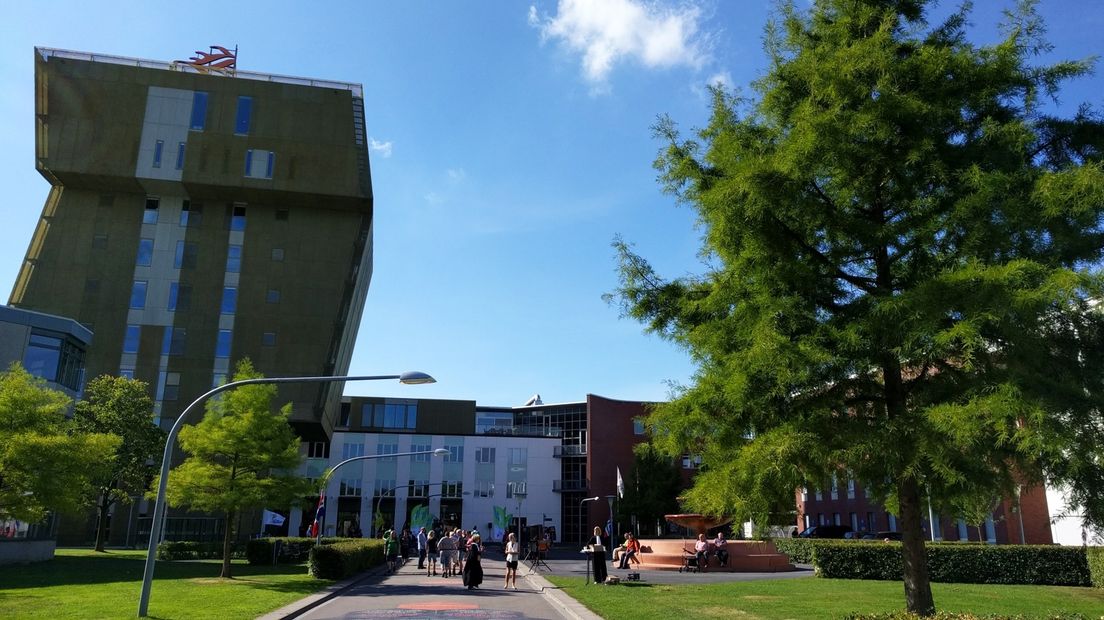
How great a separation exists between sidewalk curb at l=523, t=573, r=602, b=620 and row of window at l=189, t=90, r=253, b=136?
46.2 m

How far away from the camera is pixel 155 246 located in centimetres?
5875

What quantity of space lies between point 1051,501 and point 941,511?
76.4 feet

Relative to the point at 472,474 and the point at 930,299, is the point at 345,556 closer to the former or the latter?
the point at 930,299

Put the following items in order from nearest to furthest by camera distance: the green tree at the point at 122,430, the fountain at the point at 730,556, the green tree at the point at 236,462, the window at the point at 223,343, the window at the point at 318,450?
the green tree at the point at 236,462 < the fountain at the point at 730,556 < the green tree at the point at 122,430 < the window at the point at 223,343 < the window at the point at 318,450

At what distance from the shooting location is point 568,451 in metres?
83.9

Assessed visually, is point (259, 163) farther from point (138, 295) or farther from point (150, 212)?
point (138, 295)

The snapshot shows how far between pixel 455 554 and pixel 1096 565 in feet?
69.4

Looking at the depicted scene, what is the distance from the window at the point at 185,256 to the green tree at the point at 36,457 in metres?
38.9

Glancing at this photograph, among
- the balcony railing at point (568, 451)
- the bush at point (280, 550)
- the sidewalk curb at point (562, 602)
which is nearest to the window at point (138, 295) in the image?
the bush at point (280, 550)

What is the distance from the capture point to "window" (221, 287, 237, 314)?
2276 inches

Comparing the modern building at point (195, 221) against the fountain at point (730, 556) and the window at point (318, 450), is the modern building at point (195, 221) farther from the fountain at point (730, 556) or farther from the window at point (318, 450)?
the fountain at point (730, 556)

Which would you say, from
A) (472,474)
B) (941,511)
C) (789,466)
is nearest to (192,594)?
(789,466)

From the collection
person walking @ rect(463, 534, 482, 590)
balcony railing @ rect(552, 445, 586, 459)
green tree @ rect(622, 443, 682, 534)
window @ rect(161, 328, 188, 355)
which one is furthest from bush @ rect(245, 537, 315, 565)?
balcony railing @ rect(552, 445, 586, 459)

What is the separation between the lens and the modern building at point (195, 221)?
55.5m
